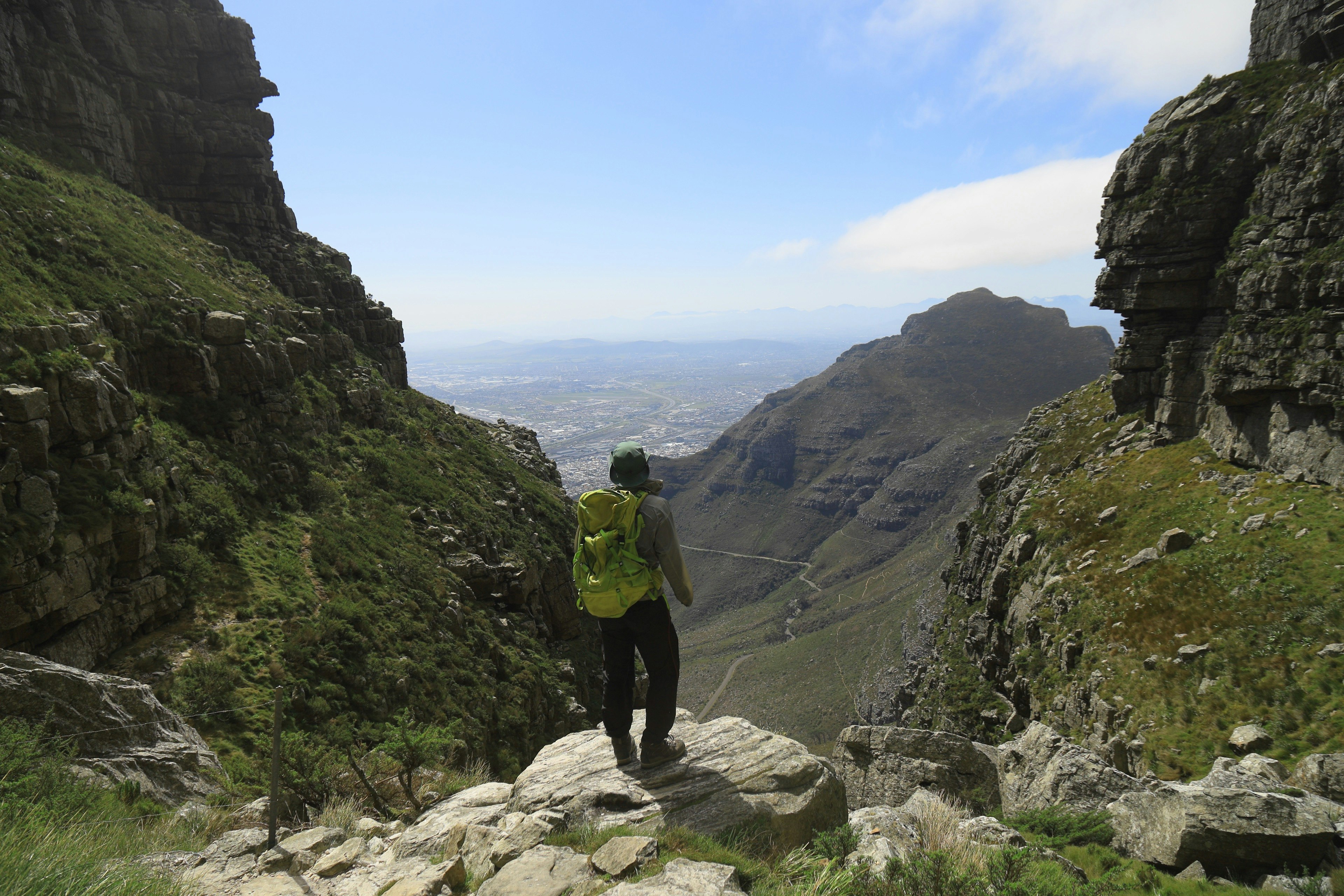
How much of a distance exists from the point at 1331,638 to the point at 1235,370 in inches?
678

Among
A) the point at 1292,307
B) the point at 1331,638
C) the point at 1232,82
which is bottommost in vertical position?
the point at 1331,638

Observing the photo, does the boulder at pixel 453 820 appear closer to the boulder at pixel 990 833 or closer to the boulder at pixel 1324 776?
the boulder at pixel 990 833

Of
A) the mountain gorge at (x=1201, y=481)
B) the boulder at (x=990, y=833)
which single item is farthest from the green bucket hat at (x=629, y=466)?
the mountain gorge at (x=1201, y=481)

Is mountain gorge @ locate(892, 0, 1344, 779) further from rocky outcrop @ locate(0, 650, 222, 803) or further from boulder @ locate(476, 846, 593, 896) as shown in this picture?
rocky outcrop @ locate(0, 650, 222, 803)

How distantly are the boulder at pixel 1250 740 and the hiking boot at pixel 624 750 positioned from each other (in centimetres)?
1660

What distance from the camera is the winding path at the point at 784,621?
301ft

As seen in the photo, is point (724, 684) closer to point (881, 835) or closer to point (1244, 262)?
point (1244, 262)

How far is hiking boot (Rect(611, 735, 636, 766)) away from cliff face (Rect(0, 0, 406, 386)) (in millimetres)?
44288

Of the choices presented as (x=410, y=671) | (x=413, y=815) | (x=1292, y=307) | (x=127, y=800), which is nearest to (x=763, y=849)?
(x=413, y=815)

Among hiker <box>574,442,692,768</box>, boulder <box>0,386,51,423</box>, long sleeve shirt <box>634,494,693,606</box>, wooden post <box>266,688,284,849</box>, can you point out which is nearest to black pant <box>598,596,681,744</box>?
hiker <box>574,442,692,768</box>

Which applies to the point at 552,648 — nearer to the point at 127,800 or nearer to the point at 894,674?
the point at 127,800

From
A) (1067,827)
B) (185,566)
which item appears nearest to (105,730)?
(185,566)

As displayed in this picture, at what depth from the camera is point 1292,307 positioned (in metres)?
26.7

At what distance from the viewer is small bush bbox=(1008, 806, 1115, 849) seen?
7.66 meters
